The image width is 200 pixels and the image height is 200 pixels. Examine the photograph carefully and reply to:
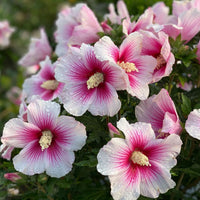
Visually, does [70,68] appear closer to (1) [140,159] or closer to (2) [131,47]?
(2) [131,47]

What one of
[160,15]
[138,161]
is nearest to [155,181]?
[138,161]

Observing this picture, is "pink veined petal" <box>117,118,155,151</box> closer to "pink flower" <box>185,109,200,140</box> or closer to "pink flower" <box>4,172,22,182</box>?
"pink flower" <box>185,109,200,140</box>

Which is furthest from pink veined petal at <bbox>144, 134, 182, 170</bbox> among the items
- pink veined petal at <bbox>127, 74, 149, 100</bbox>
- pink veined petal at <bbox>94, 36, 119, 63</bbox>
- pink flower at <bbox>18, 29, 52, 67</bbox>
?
pink flower at <bbox>18, 29, 52, 67</bbox>

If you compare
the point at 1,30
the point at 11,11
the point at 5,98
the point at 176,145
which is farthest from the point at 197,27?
the point at 11,11

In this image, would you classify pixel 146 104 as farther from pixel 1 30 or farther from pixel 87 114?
pixel 1 30

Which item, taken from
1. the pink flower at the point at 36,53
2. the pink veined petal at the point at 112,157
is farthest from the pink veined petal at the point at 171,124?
the pink flower at the point at 36,53

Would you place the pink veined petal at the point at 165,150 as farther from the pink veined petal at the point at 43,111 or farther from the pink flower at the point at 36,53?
the pink flower at the point at 36,53
